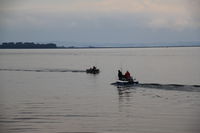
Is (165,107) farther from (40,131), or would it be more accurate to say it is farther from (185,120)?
(40,131)

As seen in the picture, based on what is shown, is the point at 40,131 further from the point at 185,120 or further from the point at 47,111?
the point at 185,120

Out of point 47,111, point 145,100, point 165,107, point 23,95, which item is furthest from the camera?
point 23,95

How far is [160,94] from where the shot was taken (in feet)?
112

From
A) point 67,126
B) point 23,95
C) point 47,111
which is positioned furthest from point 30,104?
point 67,126

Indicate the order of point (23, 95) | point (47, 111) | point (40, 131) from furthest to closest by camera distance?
point (23, 95), point (47, 111), point (40, 131)

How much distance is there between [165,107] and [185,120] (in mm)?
4676

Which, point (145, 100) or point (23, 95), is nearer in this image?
point (145, 100)

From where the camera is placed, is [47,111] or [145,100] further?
[145,100]

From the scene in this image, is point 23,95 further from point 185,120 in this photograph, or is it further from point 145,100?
point 185,120

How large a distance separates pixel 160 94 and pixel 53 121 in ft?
46.9

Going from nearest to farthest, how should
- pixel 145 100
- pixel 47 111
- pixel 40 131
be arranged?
pixel 40 131 → pixel 47 111 → pixel 145 100

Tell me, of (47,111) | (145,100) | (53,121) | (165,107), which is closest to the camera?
(53,121)

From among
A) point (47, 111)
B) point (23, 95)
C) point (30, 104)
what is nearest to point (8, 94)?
point (23, 95)

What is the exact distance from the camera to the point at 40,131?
64.2ft
